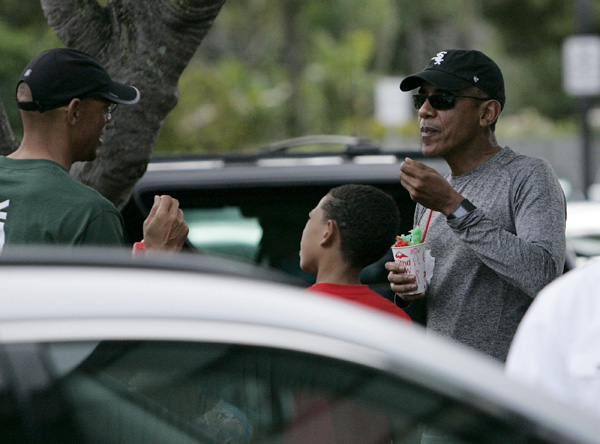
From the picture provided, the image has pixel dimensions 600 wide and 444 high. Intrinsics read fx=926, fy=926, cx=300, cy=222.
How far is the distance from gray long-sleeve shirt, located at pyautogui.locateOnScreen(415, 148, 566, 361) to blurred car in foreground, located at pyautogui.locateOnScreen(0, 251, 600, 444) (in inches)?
50.5

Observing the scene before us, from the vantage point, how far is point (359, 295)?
299 centimetres

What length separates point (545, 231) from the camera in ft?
9.32

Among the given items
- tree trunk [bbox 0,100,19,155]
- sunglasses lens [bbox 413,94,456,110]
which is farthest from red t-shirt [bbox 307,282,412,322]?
tree trunk [bbox 0,100,19,155]

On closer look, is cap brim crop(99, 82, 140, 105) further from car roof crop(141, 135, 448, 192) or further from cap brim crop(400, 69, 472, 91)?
car roof crop(141, 135, 448, 192)

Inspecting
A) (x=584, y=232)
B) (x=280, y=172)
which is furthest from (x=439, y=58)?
(x=584, y=232)

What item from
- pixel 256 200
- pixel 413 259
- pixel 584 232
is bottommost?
pixel 584 232

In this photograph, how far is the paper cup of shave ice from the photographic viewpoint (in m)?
3.02

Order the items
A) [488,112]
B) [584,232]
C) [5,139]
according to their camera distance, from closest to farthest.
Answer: [488,112], [5,139], [584,232]

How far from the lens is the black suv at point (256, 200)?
420 cm

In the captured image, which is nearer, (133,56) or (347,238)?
(347,238)

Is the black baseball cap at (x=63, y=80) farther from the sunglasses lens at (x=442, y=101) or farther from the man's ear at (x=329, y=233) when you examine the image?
the sunglasses lens at (x=442, y=101)

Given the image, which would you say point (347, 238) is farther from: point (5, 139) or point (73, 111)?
point (5, 139)

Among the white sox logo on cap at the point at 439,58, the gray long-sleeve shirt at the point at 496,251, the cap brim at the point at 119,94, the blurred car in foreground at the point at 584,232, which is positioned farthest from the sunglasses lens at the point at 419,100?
the blurred car in foreground at the point at 584,232

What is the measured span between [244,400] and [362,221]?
1604mm
